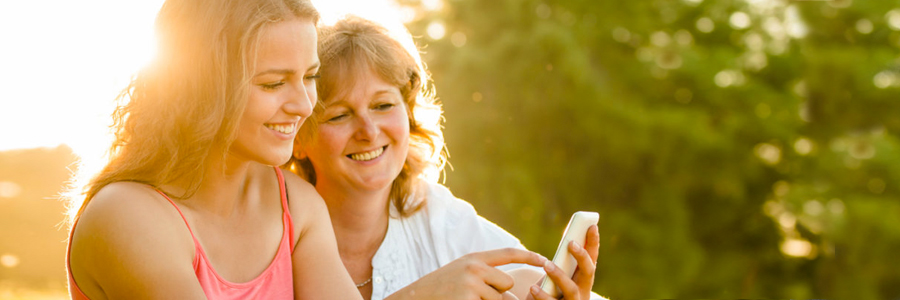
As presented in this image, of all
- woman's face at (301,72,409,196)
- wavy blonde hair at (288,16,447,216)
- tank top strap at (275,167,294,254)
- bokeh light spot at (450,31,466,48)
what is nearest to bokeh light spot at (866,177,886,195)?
bokeh light spot at (450,31,466,48)

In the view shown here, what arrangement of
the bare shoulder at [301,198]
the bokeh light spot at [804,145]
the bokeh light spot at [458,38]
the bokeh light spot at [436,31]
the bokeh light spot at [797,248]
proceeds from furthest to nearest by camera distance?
the bokeh light spot at [804,145] → the bokeh light spot at [797,248] → the bokeh light spot at [458,38] → the bokeh light spot at [436,31] → the bare shoulder at [301,198]

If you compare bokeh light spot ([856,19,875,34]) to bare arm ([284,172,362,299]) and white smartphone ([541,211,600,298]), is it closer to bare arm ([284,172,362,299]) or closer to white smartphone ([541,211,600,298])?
white smartphone ([541,211,600,298])

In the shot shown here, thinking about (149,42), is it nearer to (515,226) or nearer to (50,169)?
(50,169)

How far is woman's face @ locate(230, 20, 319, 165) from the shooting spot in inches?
70.5

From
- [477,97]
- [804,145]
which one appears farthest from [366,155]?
[804,145]

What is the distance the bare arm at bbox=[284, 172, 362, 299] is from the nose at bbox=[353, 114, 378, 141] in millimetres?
377

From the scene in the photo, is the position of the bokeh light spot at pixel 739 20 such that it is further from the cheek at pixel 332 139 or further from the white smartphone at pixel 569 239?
the white smartphone at pixel 569 239

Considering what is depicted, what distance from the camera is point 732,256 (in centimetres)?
1230

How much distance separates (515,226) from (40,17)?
251 inches

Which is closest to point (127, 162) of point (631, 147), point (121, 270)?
point (121, 270)

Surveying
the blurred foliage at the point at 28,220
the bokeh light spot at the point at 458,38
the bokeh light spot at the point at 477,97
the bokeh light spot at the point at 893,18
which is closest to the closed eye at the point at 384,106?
the blurred foliage at the point at 28,220

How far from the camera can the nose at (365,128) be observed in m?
2.49

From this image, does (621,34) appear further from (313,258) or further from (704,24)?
(313,258)

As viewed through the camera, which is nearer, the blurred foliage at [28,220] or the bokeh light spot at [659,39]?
the blurred foliage at [28,220]
